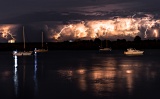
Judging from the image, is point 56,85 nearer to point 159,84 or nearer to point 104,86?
point 104,86

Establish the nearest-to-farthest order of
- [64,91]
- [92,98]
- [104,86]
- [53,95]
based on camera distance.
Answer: [92,98] → [53,95] → [64,91] → [104,86]

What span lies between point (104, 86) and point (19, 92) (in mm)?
8202

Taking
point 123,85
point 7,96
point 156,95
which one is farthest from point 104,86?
point 7,96

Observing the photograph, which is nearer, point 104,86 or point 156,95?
point 156,95

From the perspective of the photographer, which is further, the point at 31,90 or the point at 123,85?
the point at 123,85

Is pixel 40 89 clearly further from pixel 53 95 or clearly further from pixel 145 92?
pixel 145 92

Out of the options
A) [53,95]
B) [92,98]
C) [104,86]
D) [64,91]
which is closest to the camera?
[92,98]

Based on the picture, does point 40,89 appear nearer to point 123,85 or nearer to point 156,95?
point 123,85

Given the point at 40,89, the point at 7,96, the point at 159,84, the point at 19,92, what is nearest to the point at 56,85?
the point at 40,89

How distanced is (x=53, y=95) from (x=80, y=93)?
2.37 metres

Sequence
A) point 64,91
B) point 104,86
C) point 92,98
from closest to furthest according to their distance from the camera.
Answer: point 92,98, point 64,91, point 104,86

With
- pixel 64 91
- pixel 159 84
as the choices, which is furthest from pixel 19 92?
pixel 159 84

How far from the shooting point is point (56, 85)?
35.8 metres

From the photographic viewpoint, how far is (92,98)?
27.2 m
